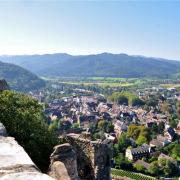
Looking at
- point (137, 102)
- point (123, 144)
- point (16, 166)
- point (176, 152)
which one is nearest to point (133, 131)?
point (123, 144)

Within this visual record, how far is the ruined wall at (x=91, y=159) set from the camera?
44.4 ft

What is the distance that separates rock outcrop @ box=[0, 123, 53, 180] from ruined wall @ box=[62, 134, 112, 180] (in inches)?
408

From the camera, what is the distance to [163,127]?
366 feet

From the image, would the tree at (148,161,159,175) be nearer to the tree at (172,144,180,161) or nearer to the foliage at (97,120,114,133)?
the tree at (172,144,180,161)

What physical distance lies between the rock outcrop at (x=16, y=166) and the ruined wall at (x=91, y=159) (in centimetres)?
→ 1036

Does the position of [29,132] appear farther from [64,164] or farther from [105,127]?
[105,127]

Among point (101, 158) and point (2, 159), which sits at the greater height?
point (2, 159)

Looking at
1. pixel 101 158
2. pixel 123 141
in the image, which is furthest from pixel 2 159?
pixel 123 141

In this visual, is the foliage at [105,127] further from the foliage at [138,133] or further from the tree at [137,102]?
the tree at [137,102]

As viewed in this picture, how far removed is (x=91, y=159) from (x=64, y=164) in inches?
282

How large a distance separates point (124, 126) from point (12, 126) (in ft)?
330

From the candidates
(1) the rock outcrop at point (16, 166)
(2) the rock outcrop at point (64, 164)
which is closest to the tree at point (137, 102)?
(2) the rock outcrop at point (64, 164)

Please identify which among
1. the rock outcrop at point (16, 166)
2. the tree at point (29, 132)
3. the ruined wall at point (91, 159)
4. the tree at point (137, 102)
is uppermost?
the rock outcrop at point (16, 166)

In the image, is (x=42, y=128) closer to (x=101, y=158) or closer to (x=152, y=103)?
(x=101, y=158)
